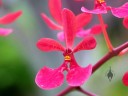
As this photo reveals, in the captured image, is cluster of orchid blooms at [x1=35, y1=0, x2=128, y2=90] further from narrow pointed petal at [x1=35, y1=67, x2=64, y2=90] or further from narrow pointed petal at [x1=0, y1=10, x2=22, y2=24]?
narrow pointed petal at [x1=0, y1=10, x2=22, y2=24]

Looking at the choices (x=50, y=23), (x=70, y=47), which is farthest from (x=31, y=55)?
(x=70, y=47)

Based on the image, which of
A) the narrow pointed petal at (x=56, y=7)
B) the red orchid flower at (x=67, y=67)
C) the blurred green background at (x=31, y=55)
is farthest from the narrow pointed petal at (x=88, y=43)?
the blurred green background at (x=31, y=55)

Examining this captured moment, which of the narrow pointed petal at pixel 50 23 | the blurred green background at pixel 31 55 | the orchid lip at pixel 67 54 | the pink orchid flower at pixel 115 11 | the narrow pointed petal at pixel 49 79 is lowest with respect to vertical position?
the blurred green background at pixel 31 55

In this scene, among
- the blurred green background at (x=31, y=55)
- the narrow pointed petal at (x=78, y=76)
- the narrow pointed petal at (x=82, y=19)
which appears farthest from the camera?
the blurred green background at (x=31, y=55)

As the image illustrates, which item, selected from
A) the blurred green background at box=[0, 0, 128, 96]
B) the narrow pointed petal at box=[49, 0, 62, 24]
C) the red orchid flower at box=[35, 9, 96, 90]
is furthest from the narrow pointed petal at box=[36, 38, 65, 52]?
the blurred green background at box=[0, 0, 128, 96]

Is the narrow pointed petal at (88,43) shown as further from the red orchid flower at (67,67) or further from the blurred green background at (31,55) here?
the blurred green background at (31,55)

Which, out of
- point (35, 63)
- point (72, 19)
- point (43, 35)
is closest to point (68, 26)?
point (72, 19)

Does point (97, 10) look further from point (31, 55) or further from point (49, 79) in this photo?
point (31, 55)
